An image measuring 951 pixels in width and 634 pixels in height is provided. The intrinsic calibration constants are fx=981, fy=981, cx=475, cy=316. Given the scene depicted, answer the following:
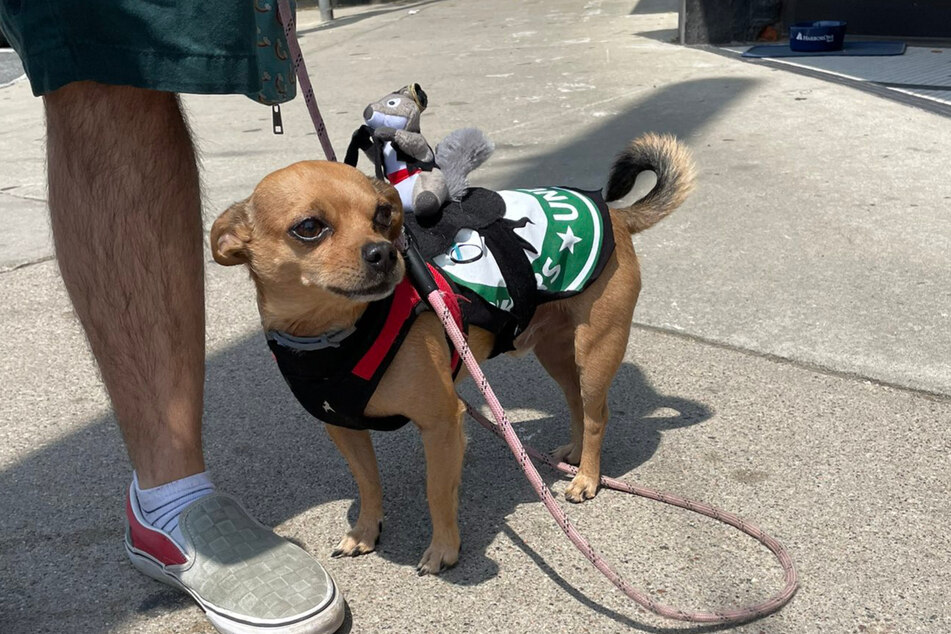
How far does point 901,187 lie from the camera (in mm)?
4582

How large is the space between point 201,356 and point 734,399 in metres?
1.54

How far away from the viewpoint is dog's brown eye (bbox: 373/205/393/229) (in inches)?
79.3

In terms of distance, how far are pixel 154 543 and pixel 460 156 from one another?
1150 millimetres

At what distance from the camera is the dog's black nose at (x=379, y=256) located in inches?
73.9

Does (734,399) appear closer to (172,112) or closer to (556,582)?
(556,582)

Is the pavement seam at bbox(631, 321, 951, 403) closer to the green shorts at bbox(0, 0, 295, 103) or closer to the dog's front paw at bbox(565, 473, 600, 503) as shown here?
the dog's front paw at bbox(565, 473, 600, 503)

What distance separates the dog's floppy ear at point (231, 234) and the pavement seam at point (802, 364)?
1801 millimetres

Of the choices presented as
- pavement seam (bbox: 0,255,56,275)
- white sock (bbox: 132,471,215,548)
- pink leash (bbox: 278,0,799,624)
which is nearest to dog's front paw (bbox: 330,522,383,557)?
white sock (bbox: 132,471,215,548)

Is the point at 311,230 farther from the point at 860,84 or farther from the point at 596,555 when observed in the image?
the point at 860,84

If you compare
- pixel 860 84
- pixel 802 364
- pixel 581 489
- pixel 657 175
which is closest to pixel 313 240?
pixel 581 489

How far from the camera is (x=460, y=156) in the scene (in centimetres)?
243

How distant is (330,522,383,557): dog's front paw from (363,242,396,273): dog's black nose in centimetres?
73

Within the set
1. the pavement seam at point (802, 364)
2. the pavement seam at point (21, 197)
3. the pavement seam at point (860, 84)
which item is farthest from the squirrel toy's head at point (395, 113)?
the pavement seam at point (860, 84)

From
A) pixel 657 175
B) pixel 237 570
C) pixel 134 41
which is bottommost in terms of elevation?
pixel 237 570
